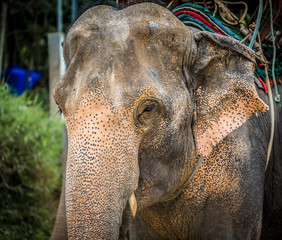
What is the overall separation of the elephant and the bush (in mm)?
2171

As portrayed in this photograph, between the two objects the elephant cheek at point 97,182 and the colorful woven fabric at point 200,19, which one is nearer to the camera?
the elephant cheek at point 97,182

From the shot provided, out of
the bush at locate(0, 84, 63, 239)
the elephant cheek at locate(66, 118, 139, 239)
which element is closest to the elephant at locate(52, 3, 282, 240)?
the elephant cheek at locate(66, 118, 139, 239)

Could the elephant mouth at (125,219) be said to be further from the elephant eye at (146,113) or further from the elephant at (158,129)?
the elephant eye at (146,113)

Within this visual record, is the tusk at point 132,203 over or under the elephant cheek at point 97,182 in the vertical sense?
under

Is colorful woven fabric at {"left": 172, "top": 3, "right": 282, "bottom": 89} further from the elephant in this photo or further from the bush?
the bush

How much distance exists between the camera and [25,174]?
4.68 metres

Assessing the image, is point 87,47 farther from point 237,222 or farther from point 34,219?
point 34,219

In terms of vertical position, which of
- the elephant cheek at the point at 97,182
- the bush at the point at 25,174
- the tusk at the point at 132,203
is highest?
the elephant cheek at the point at 97,182

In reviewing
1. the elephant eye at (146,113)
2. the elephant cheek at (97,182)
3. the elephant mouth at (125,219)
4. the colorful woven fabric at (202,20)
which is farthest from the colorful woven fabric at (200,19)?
the elephant mouth at (125,219)

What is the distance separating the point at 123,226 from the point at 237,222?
646 millimetres

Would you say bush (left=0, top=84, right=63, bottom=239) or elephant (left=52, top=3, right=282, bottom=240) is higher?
elephant (left=52, top=3, right=282, bottom=240)

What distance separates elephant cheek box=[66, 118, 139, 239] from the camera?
158 cm

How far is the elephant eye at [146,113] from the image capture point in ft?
5.95

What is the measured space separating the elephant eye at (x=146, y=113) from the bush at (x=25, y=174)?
8.56 feet
